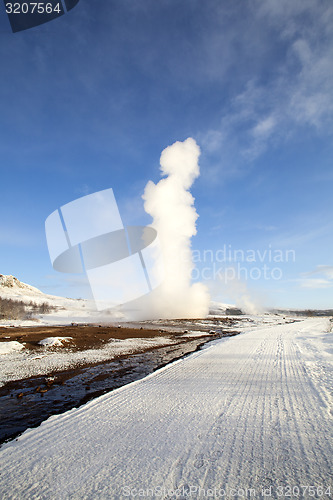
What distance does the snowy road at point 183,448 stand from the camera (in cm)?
326

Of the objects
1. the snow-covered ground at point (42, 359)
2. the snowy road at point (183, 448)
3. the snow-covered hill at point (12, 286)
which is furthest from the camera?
the snow-covered hill at point (12, 286)

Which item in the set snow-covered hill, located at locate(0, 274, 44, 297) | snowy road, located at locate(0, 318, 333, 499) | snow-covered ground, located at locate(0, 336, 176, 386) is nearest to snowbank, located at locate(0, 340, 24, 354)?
snow-covered ground, located at locate(0, 336, 176, 386)

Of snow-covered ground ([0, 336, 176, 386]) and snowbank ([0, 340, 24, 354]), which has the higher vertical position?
snowbank ([0, 340, 24, 354])

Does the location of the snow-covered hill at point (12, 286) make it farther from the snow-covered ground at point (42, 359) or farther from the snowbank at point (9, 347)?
the snow-covered ground at point (42, 359)

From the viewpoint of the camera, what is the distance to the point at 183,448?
4191 millimetres

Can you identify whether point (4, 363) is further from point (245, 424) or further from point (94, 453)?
point (245, 424)

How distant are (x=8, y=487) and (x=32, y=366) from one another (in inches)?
430

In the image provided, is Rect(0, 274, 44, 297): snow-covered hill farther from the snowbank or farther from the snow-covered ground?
the snow-covered ground

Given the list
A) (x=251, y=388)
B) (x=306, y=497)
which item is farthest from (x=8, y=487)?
(x=251, y=388)

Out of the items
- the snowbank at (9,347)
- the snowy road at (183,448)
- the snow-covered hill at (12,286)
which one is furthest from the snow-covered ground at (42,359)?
the snow-covered hill at (12,286)

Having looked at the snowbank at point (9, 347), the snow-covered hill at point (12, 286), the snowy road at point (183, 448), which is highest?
the snow-covered hill at point (12, 286)

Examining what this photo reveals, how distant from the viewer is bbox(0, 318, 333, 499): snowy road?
3.26m

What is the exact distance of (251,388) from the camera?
7664 millimetres

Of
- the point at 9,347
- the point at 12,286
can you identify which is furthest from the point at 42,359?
the point at 12,286
